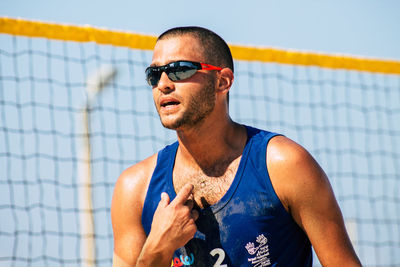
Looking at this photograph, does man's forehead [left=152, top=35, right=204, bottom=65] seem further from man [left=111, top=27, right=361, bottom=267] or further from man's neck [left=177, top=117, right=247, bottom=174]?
man's neck [left=177, top=117, right=247, bottom=174]

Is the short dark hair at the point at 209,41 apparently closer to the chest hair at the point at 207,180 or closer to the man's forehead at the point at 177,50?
the man's forehead at the point at 177,50

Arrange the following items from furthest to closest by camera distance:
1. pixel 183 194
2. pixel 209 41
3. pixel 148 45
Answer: pixel 148 45 → pixel 209 41 → pixel 183 194

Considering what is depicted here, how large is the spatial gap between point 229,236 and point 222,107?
692 millimetres

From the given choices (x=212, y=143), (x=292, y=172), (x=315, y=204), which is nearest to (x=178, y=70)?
(x=212, y=143)

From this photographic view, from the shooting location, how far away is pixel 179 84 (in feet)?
9.80

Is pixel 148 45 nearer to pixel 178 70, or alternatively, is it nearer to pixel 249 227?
pixel 178 70

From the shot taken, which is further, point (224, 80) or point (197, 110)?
point (224, 80)

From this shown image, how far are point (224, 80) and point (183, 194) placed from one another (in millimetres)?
678

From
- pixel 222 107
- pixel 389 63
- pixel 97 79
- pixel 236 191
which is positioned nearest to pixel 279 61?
pixel 389 63

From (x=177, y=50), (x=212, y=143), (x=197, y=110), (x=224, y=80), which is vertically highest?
(x=177, y=50)

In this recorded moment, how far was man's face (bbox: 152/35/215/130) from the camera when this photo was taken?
2988mm

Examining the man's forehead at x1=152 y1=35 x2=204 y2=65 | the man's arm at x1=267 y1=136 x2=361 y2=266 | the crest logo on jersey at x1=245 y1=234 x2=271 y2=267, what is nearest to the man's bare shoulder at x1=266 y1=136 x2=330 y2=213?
the man's arm at x1=267 y1=136 x2=361 y2=266

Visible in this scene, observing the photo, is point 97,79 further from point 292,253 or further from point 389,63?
point 292,253

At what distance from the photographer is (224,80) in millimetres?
3182
